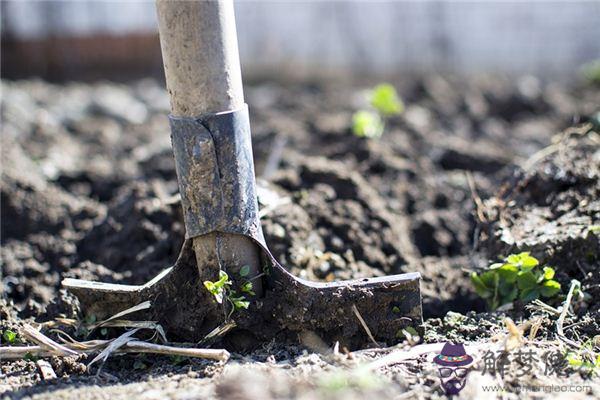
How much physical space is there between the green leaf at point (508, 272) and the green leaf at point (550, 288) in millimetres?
113

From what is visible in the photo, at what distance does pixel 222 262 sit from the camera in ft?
8.14

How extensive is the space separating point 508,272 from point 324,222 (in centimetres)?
104

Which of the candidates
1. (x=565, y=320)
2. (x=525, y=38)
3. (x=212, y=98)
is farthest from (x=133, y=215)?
(x=525, y=38)

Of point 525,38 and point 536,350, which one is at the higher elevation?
point 525,38

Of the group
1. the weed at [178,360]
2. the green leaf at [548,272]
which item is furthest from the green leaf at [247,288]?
the green leaf at [548,272]

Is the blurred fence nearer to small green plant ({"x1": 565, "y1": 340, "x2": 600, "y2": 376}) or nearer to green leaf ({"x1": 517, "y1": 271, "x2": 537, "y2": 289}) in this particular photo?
green leaf ({"x1": 517, "y1": 271, "x2": 537, "y2": 289})

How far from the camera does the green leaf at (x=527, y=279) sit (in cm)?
274

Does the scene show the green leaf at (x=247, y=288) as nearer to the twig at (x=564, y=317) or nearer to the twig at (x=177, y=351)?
the twig at (x=177, y=351)

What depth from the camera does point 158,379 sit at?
230 centimetres

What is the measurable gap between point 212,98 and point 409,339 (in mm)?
1001

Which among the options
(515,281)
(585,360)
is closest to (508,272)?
(515,281)

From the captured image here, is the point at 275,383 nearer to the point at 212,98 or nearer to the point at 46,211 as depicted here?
the point at 212,98

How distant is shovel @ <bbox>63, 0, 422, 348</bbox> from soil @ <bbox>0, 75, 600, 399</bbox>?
4.6 inches

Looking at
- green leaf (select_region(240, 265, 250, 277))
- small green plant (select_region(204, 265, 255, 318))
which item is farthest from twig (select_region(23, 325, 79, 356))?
green leaf (select_region(240, 265, 250, 277))
